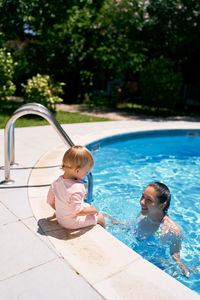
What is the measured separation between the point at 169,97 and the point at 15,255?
1239 cm

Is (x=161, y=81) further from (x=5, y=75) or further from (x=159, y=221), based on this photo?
(x=159, y=221)

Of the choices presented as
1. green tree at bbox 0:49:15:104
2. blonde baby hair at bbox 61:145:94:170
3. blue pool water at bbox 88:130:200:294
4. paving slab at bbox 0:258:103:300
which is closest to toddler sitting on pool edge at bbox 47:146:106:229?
blonde baby hair at bbox 61:145:94:170

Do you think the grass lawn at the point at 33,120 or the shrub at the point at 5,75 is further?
the shrub at the point at 5,75

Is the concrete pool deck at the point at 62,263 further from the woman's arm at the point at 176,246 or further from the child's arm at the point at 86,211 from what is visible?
the woman's arm at the point at 176,246

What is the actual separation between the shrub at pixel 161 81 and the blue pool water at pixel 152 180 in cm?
386

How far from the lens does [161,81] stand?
1298cm

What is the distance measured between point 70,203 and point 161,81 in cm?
1145

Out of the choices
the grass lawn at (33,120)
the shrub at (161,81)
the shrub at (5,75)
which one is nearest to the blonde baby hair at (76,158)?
the grass lawn at (33,120)

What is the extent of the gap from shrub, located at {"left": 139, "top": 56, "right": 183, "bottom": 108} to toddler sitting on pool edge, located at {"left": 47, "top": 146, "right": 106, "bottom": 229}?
11.2m

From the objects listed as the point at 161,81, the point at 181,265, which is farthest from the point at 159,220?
the point at 161,81

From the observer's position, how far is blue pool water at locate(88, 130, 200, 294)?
356 cm

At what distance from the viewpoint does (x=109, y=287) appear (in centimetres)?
204

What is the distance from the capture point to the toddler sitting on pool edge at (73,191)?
2639mm

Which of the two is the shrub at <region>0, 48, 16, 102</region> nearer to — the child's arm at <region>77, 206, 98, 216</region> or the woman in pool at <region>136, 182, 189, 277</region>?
the woman in pool at <region>136, 182, 189, 277</region>
